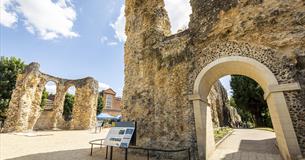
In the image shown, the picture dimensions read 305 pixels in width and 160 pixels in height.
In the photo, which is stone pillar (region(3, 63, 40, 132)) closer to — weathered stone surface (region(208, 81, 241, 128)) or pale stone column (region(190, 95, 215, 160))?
pale stone column (region(190, 95, 215, 160))

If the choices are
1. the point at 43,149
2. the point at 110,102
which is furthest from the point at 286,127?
the point at 110,102

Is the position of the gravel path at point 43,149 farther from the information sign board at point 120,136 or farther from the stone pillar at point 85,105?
the stone pillar at point 85,105

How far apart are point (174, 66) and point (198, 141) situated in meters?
2.98

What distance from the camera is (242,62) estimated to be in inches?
199

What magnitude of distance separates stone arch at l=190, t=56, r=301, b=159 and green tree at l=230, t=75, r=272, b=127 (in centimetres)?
1535

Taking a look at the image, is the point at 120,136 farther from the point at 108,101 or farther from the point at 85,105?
the point at 108,101

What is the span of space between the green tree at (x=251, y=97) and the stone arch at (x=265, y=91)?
15.4m

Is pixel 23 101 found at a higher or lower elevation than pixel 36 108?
higher

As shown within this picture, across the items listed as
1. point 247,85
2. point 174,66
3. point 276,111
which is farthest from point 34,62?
point 247,85

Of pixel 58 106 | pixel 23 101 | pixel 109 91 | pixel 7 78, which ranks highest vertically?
pixel 109 91

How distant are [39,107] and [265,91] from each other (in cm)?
2044

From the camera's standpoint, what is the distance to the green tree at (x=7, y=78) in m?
16.5

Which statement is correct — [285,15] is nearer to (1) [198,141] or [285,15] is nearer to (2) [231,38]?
(2) [231,38]

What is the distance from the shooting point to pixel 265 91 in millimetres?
5273
